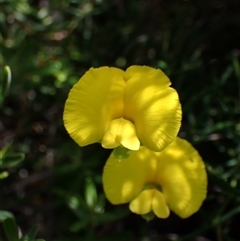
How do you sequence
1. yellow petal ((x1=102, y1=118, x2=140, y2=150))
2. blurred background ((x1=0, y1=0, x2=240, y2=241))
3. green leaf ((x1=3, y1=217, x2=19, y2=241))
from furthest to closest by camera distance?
blurred background ((x1=0, y1=0, x2=240, y2=241)) → green leaf ((x1=3, y1=217, x2=19, y2=241)) → yellow petal ((x1=102, y1=118, x2=140, y2=150))

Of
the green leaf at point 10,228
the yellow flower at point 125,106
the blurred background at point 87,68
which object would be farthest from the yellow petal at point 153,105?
the blurred background at point 87,68

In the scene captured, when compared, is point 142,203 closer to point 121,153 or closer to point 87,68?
point 121,153

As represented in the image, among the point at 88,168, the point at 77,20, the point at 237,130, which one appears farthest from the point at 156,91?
the point at 77,20

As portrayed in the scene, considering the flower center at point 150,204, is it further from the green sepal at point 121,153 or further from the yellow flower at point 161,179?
the green sepal at point 121,153

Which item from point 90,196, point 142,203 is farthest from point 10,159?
point 142,203

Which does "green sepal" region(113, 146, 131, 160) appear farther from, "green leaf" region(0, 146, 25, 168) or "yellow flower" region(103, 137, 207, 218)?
"green leaf" region(0, 146, 25, 168)

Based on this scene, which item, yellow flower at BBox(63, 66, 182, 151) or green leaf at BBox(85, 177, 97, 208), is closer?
yellow flower at BBox(63, 66, 182, 151)

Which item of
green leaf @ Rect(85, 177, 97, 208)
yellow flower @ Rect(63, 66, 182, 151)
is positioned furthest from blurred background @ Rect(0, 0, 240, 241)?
yellow flower @ Rect(63, 66, 182, 151)
